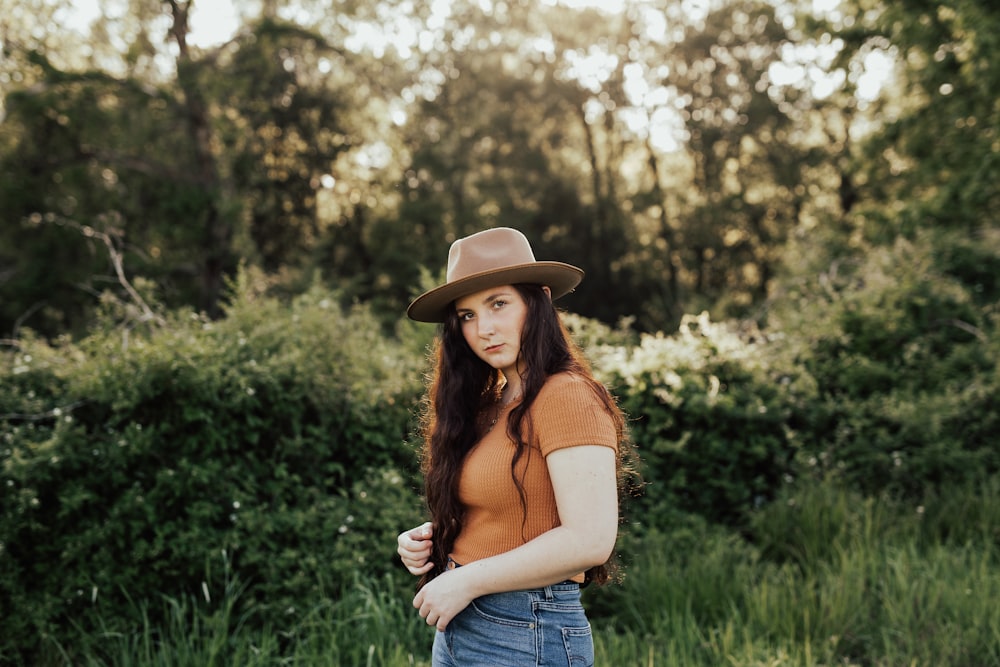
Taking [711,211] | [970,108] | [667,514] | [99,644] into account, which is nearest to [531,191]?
[711,211]

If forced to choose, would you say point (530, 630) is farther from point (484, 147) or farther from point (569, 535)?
point (484, 147)

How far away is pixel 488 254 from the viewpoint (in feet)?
6.84

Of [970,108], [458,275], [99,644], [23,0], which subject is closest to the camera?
[458,275]

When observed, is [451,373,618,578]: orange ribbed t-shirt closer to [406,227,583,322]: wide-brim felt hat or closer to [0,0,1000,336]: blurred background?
[406,227,583,322]: wide-brim felt hat

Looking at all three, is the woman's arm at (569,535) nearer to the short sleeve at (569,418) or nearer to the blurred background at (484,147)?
the short sleeve at (569,418)

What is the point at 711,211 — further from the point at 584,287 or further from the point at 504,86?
the point at 504,86

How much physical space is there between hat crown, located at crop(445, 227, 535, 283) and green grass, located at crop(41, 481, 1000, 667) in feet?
6.70

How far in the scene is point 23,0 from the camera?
61.5 ft

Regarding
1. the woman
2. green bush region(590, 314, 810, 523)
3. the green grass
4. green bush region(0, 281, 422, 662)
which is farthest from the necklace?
green bush region(590, 314, 810, 523)

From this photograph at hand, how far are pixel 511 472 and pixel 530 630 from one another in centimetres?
37

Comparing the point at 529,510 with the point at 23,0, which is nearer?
the point at 529,510

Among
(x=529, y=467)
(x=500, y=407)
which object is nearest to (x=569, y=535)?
(x=529, y=467)

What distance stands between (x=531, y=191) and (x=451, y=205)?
103 inches

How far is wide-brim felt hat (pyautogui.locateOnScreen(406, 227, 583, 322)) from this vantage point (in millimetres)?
2025
